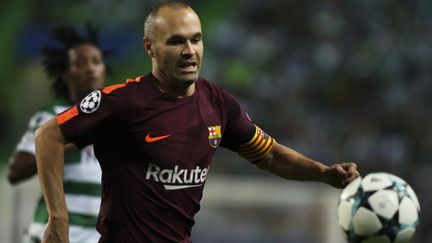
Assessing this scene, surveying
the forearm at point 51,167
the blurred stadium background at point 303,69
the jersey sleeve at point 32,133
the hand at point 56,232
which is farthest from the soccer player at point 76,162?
the blurred stadium background at point 303,69

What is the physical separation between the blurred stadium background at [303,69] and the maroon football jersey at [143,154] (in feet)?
20.9

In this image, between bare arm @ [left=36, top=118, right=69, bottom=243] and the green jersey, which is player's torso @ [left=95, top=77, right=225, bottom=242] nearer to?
bare arm @ [left=36, top=118, right=69, bottom=243]

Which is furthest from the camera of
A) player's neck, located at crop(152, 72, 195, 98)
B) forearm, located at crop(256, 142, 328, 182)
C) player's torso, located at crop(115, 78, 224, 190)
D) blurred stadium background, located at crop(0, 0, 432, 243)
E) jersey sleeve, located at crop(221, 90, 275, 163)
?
blurred stadium background, located at crop(0, 0, 432, 243)

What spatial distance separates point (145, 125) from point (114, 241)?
0.53 m

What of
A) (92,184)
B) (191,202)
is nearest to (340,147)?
(92,184)

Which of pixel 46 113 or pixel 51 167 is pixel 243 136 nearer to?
pixel 51 167

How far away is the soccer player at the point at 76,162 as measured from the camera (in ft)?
17.6

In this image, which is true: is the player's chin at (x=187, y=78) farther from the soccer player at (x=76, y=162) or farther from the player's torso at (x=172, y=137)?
the soccer player at (x=76, y=162)

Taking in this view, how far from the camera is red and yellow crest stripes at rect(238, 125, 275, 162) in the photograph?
429cm

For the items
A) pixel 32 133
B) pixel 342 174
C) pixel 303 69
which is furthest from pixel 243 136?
pixel 303 69

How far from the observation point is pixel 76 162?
5.43m

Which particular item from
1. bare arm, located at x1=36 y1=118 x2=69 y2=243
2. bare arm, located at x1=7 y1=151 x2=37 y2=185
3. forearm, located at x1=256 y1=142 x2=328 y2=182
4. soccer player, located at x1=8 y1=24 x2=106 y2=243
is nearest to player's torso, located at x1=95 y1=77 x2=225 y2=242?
bare arm, located at x1=36 y1=118 x2=69 y2=243

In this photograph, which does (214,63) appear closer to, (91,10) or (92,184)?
(91,10)

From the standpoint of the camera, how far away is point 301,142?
11.5 meters
